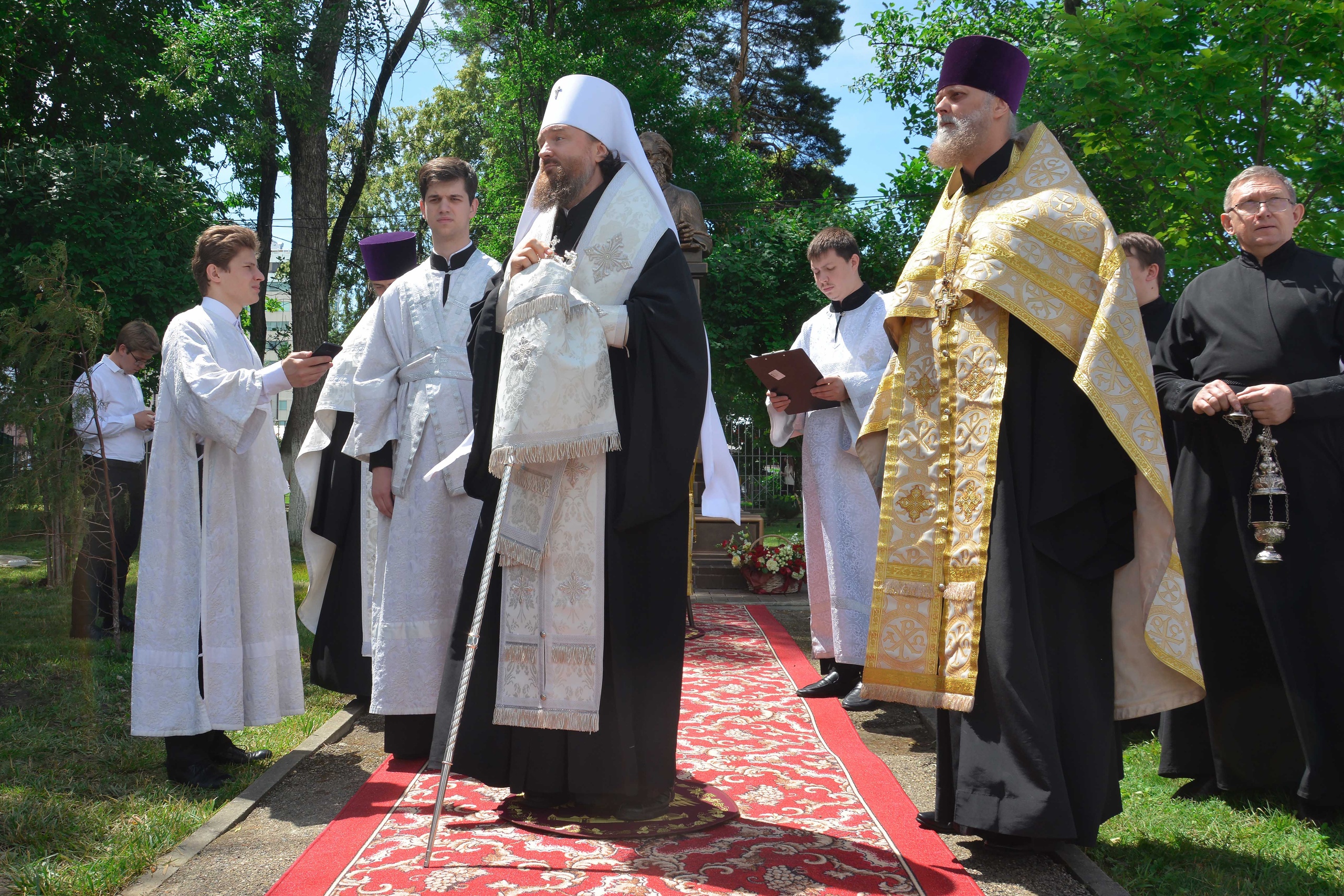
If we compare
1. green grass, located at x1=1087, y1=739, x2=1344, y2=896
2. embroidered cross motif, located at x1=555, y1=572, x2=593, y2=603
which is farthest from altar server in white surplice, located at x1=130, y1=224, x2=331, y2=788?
green grass, located at x1=1087, y1=739, x2=1344, y2=896

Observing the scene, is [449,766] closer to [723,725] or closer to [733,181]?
[723,725]

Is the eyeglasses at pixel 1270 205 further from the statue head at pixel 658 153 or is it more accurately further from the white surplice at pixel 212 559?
the statue head at pixel 658 153

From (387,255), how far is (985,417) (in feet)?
11.9

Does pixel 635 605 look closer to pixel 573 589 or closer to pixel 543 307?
pixel 573 589

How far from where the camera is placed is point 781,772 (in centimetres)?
426

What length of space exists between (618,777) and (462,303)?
231 centimetres

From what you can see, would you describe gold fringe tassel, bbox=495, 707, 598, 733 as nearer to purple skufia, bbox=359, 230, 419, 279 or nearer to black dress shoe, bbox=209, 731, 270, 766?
black dress shoe, bbox=209, 731, 270, 766

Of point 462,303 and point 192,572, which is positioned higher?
point 462,303

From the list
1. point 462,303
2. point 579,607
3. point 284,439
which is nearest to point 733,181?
point 284,439

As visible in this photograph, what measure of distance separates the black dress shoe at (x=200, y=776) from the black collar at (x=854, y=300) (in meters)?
3.94

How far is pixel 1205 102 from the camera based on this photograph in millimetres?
6539

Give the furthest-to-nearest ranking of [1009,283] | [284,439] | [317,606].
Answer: [284,439] < [317,606] < [1009,283]

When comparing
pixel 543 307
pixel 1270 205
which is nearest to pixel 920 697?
pixel 543 307

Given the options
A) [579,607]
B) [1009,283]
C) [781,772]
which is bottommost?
[781,772]
